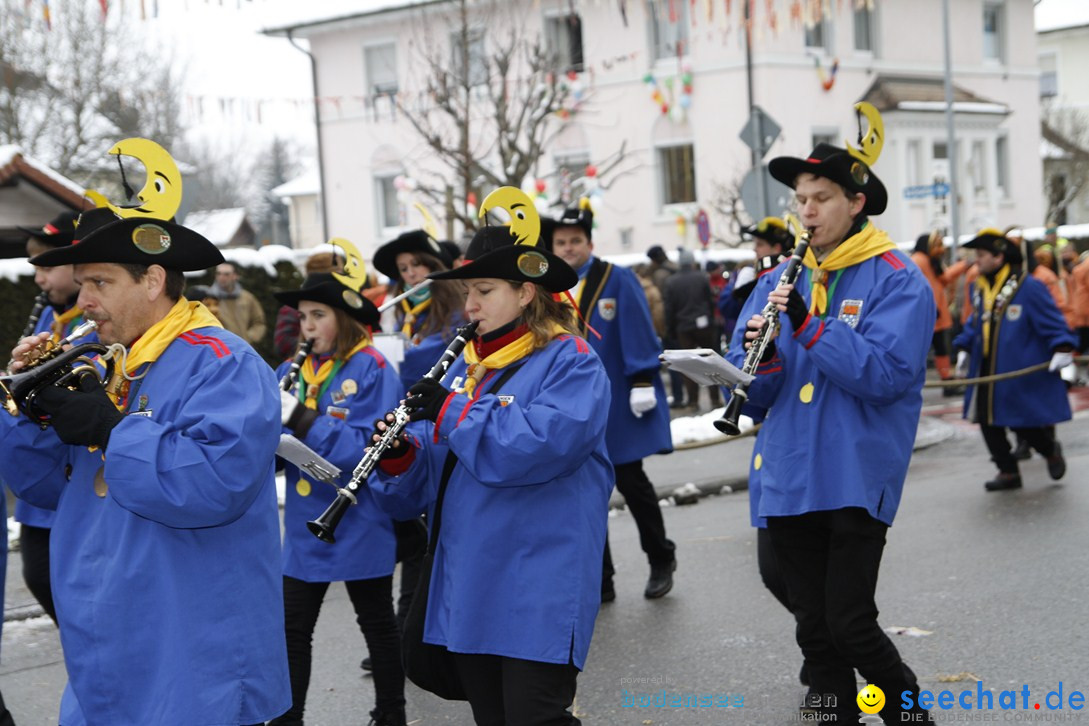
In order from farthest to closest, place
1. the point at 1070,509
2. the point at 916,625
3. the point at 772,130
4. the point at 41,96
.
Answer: the point at 41,96
the point at 772,130
the point at 1070,509
the point at 916,625

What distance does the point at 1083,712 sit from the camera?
488 cm

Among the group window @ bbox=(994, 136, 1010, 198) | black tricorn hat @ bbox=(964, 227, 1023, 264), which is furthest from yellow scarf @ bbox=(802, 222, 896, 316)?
window @ bbox=(994, 136, 1010, 198)

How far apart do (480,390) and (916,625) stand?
3.21 m

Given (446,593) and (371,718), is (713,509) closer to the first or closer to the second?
(371,718)

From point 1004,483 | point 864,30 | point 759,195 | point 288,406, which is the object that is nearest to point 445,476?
point 288,406

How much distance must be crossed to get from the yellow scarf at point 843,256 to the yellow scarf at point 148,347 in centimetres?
225

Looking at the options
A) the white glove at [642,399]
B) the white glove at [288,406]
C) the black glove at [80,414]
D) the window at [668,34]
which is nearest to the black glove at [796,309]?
the white glove at [288,406]

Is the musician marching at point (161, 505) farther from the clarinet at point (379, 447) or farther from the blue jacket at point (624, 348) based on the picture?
the blue jacket at point (624, 348)

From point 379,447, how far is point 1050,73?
53.1 m

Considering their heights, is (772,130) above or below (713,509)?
above

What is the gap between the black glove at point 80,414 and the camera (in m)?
3.18

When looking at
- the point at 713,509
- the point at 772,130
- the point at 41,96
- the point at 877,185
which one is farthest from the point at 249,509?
the point at 41,96

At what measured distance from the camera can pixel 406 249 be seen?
269 inches

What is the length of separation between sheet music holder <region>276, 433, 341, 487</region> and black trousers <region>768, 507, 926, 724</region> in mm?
1588
